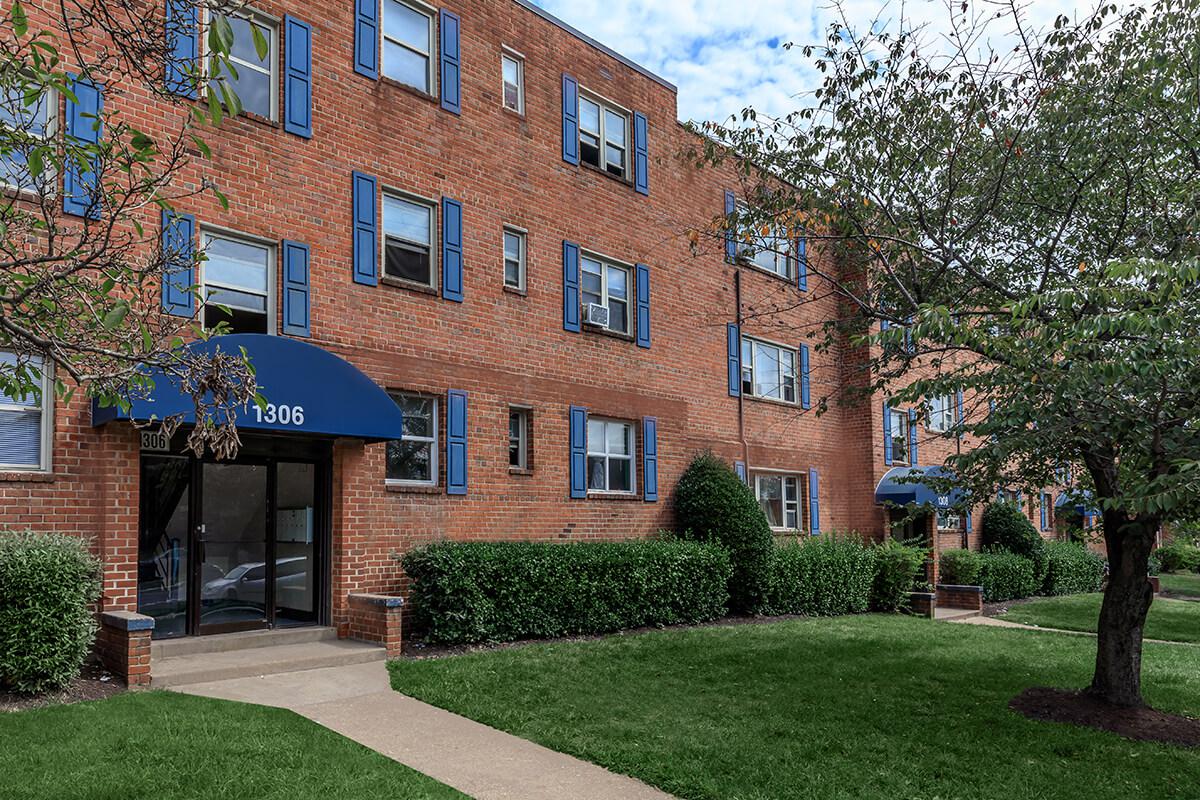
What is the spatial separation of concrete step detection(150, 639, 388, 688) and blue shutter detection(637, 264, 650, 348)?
7.59m

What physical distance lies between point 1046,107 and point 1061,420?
3.78 metres

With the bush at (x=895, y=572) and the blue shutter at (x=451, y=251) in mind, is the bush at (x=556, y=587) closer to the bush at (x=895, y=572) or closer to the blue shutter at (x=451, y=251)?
the blue shutter at (x=451, y=251)

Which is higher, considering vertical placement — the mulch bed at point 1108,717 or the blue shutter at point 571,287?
the blue shutter at point 571,287

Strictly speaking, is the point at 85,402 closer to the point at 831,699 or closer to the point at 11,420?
the point at 11,420

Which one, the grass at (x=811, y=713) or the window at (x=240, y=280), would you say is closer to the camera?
the grass at (x=811, y=713)

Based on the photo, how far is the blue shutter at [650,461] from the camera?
1597cm

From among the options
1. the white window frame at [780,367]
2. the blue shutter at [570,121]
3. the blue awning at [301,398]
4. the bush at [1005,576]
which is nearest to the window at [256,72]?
the blue awning at [301,398]

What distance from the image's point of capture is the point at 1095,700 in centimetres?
893

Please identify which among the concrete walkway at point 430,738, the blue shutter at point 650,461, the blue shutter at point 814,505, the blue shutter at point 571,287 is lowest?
the concrete walkway at point 430,738

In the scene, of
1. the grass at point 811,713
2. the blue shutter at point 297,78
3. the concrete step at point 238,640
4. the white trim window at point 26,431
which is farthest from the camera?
the blue shutter at point 297,78

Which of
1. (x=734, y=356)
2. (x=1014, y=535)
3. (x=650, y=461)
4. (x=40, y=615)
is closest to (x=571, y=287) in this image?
(x=650, y=461)

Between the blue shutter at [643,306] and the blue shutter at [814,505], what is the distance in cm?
595

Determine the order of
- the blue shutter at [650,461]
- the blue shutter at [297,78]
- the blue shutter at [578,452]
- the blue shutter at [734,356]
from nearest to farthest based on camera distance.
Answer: the blue shutter at [297,78] < the blue shutter at [578,452] < the blue shutter at [650,461] < the blue shutter at [734,356]

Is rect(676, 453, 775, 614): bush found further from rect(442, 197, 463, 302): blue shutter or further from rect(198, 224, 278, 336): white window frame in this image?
rect(198, 224, 278, 336): white window frame
